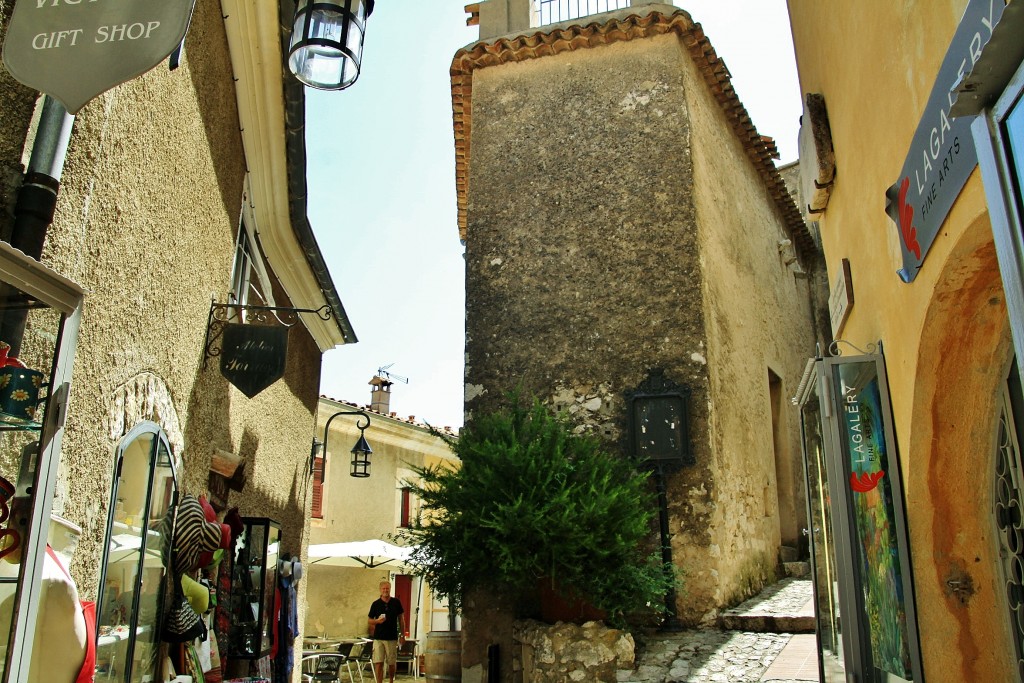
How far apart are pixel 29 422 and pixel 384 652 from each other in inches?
391

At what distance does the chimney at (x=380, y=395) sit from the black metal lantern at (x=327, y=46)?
17.4m

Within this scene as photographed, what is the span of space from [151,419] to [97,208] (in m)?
1.42

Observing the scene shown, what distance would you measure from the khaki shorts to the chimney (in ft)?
32.5

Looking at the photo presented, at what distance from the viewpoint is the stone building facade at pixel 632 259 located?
7875mm

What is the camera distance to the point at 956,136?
2459 millimetres

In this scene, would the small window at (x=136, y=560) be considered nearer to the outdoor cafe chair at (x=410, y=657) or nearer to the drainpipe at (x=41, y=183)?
the drainpipe at (x=41, y=183)

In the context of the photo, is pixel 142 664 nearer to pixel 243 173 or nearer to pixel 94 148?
pixel 94 148

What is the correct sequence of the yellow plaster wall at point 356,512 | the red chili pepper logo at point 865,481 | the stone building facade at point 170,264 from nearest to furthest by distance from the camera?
1. the stone building facade at point 170,264
2. the red chili pepper logo at point 865,481
3. the yellow plaster wall at point 356,512

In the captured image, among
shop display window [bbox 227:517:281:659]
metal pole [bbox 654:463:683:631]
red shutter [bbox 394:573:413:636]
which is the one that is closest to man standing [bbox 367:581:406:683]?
shop display window [bbox 227:517:281:659]

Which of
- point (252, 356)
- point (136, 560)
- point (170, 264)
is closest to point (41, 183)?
point (170, 264)

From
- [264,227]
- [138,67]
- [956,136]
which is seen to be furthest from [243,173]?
[956,136]

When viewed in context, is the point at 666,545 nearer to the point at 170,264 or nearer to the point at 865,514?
the point at 865,514

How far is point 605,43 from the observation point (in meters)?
9.49

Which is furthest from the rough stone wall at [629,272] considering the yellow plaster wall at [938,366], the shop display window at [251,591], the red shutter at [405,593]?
the red shutter at [405,593]
